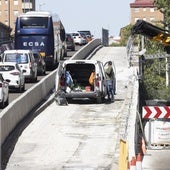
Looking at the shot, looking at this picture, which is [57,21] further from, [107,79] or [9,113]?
[9,113]

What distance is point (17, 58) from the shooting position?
136 ft

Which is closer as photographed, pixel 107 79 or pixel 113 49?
pixel 107 79

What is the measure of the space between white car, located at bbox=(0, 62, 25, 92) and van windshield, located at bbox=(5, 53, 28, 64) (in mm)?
5313

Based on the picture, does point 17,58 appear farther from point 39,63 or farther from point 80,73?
point 80,73

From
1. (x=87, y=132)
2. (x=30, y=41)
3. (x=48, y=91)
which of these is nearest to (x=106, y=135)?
(x=87, y=132)

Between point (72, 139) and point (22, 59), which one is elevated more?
point (22, 59)

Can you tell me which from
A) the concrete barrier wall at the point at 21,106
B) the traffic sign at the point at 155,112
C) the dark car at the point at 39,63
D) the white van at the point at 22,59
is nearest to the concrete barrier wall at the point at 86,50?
the dark car at the point at 39,63

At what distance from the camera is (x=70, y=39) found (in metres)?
71.4

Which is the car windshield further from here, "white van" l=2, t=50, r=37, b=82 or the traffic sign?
the traffic sign

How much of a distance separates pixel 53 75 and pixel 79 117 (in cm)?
1063

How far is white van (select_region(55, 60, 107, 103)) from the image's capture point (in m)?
30.4

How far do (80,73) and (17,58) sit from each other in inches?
402

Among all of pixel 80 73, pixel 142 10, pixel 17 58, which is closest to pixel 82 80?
pixel 80 73

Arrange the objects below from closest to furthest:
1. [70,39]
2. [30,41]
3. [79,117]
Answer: [79,117] < [30,41] < [70,39]
